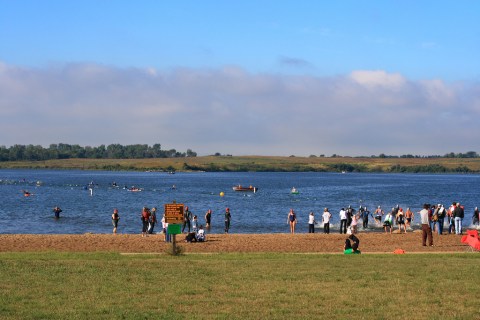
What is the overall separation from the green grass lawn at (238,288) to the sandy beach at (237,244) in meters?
7.46

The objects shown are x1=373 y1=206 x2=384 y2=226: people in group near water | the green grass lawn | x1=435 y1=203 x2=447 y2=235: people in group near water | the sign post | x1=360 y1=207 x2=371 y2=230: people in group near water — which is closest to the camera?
the green grass lawn

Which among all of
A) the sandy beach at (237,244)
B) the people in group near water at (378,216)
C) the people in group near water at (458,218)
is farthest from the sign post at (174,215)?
the people in group near water at (378,216)

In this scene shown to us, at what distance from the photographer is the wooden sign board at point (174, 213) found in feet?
69.2

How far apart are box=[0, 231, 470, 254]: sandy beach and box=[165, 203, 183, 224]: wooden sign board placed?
13.8 feet

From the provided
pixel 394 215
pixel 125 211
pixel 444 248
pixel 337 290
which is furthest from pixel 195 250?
pixel 125 211

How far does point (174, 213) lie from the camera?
2120 centimetres

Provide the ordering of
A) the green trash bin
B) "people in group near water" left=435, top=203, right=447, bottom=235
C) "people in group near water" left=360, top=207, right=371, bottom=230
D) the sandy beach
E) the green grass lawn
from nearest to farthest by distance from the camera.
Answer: the green grass lawn
the green trash bin
the sandy beach
"people in group near water" left=435, top=203, right=447, bottom=235
"people in group near water" left=360, top=207, right=371, bottom=230

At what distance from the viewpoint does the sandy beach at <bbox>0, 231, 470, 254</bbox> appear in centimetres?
2675

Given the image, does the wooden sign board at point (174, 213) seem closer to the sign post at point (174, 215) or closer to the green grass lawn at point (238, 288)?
the sign post at point (174, 215)

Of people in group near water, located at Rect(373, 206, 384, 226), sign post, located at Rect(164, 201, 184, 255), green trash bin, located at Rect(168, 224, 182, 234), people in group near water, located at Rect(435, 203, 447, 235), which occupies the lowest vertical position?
people in group near water, located at Rect(373, 206, 384, 226)

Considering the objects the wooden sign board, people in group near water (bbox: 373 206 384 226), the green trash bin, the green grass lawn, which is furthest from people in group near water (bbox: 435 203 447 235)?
the green trash bin

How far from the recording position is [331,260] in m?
19.2

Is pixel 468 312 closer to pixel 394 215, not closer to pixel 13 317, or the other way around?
pixel 13 317

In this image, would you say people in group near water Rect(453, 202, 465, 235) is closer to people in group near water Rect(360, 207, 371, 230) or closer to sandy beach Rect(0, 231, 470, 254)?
sandy beach Rect(0, 231, 470, 254)
